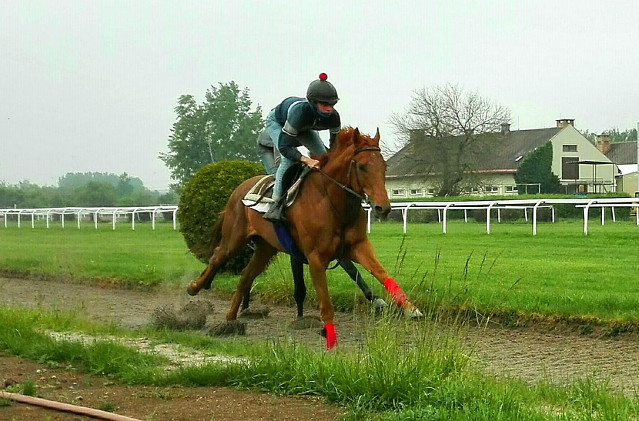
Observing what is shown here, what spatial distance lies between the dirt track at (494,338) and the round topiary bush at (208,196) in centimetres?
90

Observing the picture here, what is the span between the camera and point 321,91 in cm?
902

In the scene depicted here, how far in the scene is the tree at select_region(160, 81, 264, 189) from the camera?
69.5 feet

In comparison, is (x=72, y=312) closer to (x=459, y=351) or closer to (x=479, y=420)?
(x=459, y=351)

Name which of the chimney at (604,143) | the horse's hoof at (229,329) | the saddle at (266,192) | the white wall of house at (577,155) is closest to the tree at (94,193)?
the saddle at (266,192)

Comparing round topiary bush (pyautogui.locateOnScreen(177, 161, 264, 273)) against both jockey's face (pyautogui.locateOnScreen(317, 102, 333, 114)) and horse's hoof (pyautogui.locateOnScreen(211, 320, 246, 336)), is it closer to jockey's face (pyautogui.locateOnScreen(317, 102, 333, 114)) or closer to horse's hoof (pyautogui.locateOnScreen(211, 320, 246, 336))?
horse's hoof (pyautogui.locateOnScreen(211, 320, 246, 336))

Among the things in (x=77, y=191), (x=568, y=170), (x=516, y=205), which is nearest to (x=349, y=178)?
(x=77, y=191)

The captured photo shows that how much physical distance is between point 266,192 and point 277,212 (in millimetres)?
738

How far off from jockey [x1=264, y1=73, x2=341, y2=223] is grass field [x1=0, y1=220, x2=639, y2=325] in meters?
1.38

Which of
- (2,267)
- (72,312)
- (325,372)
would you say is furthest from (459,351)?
(2,267)

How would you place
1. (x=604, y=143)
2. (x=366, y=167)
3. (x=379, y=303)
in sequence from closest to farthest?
(x=379, y=303)
(x=366, y=167)
(x=604, y=143)

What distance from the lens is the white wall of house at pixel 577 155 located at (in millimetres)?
66250

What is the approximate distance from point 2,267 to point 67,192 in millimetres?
2332

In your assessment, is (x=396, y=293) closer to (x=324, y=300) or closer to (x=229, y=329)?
(x=324, y=300)

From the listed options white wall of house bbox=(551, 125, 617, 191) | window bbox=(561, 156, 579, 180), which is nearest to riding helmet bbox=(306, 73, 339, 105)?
white wall of house bbox=(551, 125, 617, 191)
